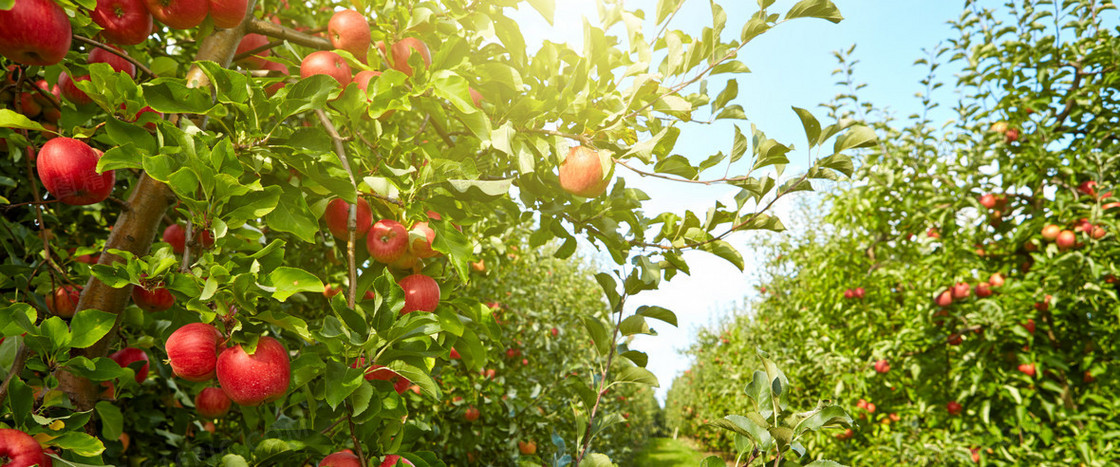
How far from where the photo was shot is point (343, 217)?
1.20m

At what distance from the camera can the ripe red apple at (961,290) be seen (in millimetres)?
3396

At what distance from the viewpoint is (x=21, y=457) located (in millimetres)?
811

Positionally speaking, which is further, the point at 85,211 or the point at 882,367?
the point at 882,367

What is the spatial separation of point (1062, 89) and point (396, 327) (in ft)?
14.5

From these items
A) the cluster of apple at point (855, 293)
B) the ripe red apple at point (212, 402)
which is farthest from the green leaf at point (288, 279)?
the cluster of apple at point (855, 293)

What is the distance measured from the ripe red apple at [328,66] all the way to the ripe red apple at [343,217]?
258 millimetres

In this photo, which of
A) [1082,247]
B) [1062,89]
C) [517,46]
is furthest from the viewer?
[1062,89]

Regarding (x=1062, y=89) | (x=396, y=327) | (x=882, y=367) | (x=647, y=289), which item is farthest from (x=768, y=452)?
(x=1062, y=89)

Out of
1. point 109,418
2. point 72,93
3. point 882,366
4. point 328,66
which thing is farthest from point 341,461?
point 882,366

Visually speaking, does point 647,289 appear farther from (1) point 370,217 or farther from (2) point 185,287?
(2) point 185,287

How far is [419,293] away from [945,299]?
11.6 feet

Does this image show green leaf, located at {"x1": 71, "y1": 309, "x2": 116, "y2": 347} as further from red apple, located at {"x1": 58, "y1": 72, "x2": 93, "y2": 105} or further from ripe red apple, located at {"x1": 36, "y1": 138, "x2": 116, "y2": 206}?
red apple, located at {"x1": 58, "y1": 72, "x2": 93, "y2": 105}

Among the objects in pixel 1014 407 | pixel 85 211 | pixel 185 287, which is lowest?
pixel 85 211

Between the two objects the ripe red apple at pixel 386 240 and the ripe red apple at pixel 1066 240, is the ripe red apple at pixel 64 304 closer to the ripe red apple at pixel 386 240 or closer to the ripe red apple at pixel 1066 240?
the ripe red apple at pixel 386 240
